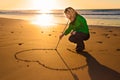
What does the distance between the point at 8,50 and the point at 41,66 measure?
1.84m

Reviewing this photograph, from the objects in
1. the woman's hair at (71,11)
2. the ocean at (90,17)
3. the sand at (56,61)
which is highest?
the woman's hair at (71,11)

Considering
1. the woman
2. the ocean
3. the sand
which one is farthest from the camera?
the ocean

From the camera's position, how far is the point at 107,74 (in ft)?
17.2

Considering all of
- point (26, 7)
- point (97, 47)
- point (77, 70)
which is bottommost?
point (26, 7)

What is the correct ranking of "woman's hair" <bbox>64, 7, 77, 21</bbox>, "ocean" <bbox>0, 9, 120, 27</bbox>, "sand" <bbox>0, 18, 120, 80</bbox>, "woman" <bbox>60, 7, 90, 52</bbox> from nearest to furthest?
"sand" <bbox>0, 18, 120, 80</bbox>
"woman's hair" <bbox>64, 7, 77, 21</bbox>
"woman" <bbox>60, 7, 90, 52</bbox>
"ocean" <bbox>0, 9, 120, 27</bbox>

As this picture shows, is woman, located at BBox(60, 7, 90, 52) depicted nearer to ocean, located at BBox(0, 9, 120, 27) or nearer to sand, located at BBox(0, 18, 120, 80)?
sand, located at BBox(0, 18, 120, 80)

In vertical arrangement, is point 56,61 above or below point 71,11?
below

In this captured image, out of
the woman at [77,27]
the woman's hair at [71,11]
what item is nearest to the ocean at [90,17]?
the woman at [77,27]

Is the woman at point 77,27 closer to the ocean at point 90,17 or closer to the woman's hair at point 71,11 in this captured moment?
the woman's hair at point 71,11

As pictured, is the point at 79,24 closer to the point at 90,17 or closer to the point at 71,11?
the point at 71,11

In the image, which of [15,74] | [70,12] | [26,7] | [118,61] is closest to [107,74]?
[118,61]

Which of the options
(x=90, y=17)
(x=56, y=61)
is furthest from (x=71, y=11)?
(x=90, y=17)

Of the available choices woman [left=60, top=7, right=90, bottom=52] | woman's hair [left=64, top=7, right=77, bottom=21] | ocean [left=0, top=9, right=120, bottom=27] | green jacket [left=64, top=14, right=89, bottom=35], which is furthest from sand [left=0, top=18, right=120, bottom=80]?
ocean [left=0, top=9, right=120, bottom=27]

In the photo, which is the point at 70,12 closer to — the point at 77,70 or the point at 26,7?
the point at 77,70
